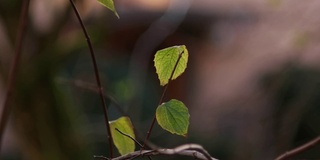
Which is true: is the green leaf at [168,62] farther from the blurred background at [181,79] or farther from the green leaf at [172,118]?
the blurred background at [181,79]

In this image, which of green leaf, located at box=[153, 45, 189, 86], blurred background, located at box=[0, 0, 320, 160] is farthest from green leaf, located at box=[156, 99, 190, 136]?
blurred background, located at box=[0, 0, 320, 160]

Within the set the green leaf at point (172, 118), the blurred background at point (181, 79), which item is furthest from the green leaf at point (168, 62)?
the blurred background at point (181, 79)

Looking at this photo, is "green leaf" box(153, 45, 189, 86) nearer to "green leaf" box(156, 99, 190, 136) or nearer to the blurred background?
"green leaf" box(156, 99, 190, 136)

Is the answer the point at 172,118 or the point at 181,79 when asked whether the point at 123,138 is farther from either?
the point at 181,79

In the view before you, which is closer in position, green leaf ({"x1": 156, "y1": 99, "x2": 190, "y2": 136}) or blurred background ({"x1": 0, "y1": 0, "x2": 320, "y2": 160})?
green leaf ({"x1": 156, "y1": 99, "x2": 190, "y2": 136})

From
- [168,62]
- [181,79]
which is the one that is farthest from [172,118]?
[181,79]

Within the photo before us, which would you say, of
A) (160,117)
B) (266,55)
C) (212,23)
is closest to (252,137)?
(266,55)
